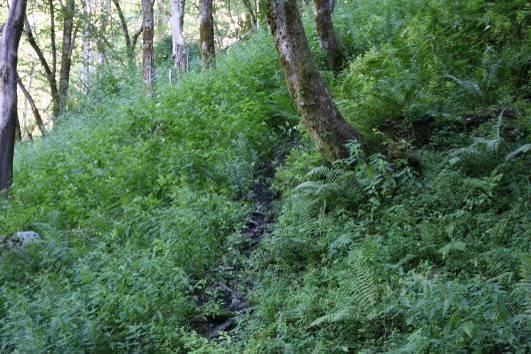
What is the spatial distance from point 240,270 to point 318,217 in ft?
3.63

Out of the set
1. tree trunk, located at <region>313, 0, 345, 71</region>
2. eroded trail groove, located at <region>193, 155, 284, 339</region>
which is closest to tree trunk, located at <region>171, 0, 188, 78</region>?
tree trunk, located at <region>313, 0, 345, 71</region>

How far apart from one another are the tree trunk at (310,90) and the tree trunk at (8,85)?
511 centimetres

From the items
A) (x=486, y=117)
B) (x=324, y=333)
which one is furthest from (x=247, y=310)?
(x=486, y=117)

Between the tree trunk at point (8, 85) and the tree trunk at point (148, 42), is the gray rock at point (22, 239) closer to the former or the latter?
the tree trunk at point (8, 85)

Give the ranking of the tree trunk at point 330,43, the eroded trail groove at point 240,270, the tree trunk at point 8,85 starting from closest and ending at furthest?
the eroded trail groove at point 240,270
the tree trunk at point 8,85
the tree trunk at point 330,43

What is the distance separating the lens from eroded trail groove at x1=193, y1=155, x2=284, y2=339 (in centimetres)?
564

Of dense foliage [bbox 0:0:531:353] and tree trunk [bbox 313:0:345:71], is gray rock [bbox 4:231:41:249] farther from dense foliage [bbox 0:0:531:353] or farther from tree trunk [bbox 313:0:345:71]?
tree trunk [bbox 313:0:345:71]

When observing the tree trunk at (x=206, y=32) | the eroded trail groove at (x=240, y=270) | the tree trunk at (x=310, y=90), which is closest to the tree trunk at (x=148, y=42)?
the tree trunk at (x=206, y=32)

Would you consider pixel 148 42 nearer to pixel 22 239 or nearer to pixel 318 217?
pixel 22 239

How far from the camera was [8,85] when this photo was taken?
9.70 metres

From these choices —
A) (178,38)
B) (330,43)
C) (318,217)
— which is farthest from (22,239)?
(178,38)

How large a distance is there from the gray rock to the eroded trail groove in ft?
8.40

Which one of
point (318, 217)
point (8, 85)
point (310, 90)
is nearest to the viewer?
point (318, 217)

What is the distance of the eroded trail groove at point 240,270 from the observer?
18.5 feet
